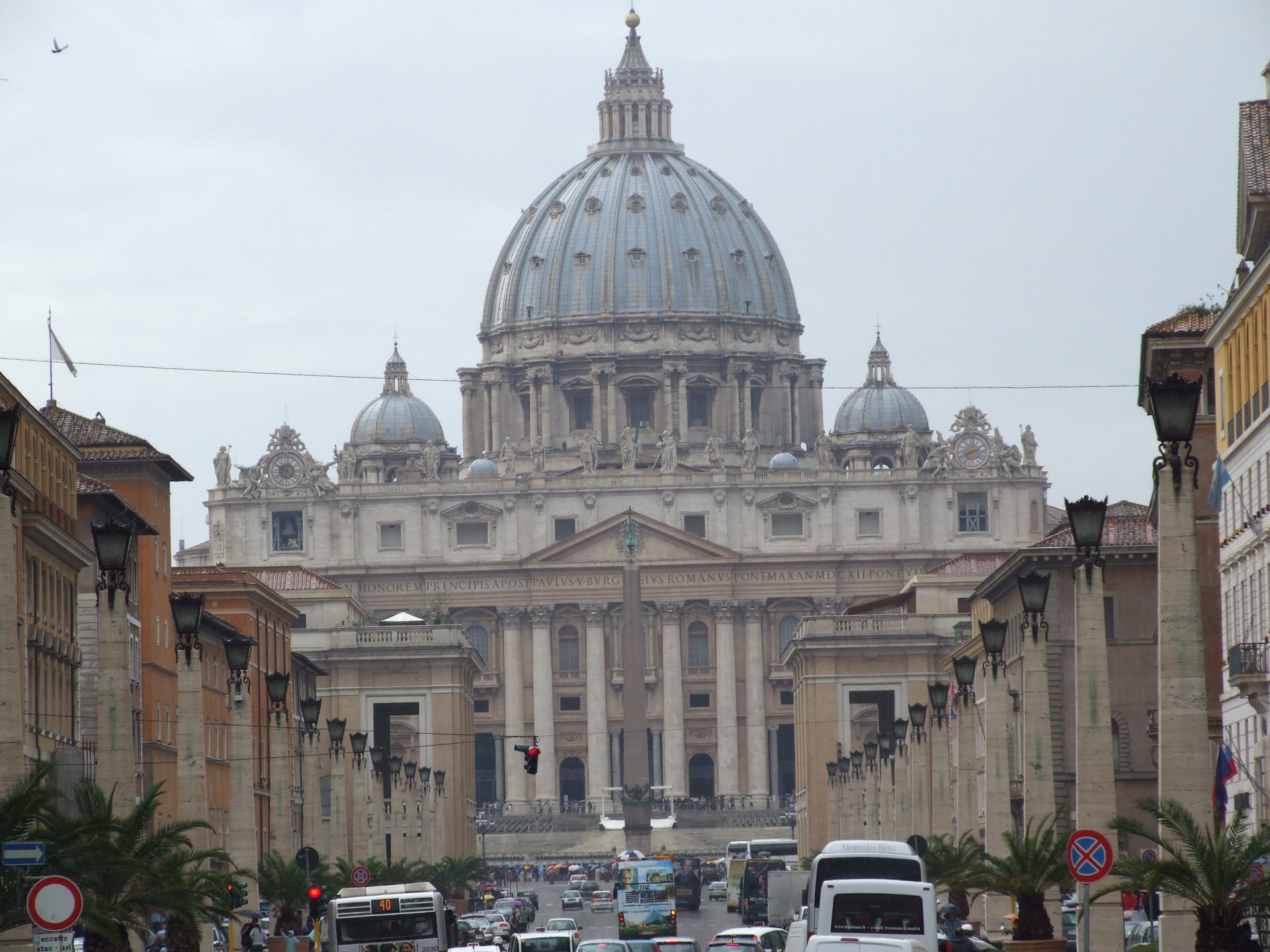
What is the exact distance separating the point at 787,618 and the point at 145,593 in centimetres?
9280

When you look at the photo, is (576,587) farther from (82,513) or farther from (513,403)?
(82,513)

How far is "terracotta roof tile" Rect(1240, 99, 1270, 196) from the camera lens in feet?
145

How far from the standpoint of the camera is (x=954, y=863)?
159ft

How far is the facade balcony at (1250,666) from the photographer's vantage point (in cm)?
4259

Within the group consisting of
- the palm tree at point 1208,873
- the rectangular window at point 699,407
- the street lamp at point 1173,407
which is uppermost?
the rectangular window at point 699,407

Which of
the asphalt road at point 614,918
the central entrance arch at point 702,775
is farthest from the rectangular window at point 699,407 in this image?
the asphalt road at point 614,918

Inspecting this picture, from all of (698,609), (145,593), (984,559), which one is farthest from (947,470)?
(145,593)

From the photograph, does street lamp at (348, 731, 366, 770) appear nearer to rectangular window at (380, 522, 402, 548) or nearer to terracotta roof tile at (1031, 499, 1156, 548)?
terracotta roof tile at (1031, 499, 1156, 548)

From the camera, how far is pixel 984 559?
12031cm

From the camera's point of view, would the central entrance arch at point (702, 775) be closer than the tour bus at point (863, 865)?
No

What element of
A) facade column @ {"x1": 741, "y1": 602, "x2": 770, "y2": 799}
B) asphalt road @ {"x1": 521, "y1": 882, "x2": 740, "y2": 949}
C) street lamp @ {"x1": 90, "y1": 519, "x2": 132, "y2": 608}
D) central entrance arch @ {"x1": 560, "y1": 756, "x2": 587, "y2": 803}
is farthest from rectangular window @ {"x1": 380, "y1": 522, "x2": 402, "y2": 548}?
street lamp @ {"x1": 90, "y1": 519, "x2": 132, "y2": 608}

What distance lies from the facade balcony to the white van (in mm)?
7211

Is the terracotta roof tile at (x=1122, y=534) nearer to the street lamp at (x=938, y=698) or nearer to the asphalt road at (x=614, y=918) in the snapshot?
the street lamp at (x=938, y=698)

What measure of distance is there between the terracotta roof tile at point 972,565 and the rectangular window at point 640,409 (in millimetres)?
62468
